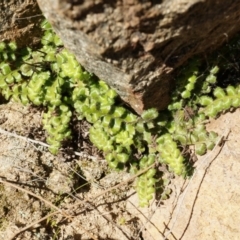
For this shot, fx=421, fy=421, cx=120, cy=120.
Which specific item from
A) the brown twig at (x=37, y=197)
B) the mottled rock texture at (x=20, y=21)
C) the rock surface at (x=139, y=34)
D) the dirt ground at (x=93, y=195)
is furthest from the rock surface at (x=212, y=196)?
the mottled rock texture at (x=20, y=21)

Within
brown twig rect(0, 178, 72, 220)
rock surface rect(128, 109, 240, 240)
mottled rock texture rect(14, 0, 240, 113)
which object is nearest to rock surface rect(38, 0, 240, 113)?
mottled rock texture rect(14, 0, 240, 113)

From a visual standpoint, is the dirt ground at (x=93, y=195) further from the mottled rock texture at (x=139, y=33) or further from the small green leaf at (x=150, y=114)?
the mottled rock texture at (x=139, y=33)

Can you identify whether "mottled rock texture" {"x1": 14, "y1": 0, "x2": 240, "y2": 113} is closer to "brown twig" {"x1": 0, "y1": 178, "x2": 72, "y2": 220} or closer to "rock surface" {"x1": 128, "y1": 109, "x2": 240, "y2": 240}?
"rock surface" {"x1": 128, "y1": 109, "x2": 240, "y2": 240}

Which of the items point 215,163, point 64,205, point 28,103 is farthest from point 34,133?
point 215,163

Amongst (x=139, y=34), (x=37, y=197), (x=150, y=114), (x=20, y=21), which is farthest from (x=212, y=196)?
(x=20, y=21)

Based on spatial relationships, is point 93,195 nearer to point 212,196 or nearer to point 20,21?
point 212,196

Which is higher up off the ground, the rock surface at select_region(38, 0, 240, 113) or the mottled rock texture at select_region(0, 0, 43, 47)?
the mottled rock texture at select_region(0, 0, 43, 47)
